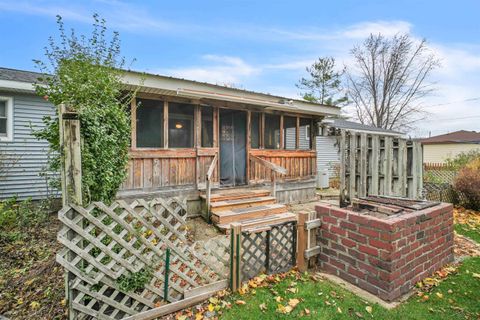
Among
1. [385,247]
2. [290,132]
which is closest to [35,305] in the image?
[385,247]

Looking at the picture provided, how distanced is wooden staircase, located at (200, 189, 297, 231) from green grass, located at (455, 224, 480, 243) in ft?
12.7

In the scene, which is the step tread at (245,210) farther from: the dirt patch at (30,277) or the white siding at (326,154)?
the white siding at (326,154)

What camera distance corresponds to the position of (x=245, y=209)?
5.98 metres

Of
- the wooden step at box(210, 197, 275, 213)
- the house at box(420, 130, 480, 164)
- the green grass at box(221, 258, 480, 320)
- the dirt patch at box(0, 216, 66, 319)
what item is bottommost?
the dirt patch at box(0, 216, 66, 319)

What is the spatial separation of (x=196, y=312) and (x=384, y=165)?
3552 mm

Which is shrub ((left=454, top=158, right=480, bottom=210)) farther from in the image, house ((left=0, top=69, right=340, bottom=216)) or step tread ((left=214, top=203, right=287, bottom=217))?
step tread ((left=214, top=203, right=287, bottom=217))

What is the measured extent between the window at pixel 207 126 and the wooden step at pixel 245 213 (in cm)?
205

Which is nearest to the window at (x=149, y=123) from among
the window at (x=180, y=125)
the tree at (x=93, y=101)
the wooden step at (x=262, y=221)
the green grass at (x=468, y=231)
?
the window at (x=180, y=125)

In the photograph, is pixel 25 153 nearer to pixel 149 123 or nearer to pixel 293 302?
pixel 149 123

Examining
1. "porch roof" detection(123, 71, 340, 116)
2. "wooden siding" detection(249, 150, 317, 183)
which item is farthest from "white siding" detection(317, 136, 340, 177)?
"porch roof" detection(123, 71, 340, 116)

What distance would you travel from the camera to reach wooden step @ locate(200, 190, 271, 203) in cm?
615

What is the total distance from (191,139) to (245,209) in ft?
7.71

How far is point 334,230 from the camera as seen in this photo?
→ 3.43 meters

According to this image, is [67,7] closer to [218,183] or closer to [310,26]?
[218,183]
